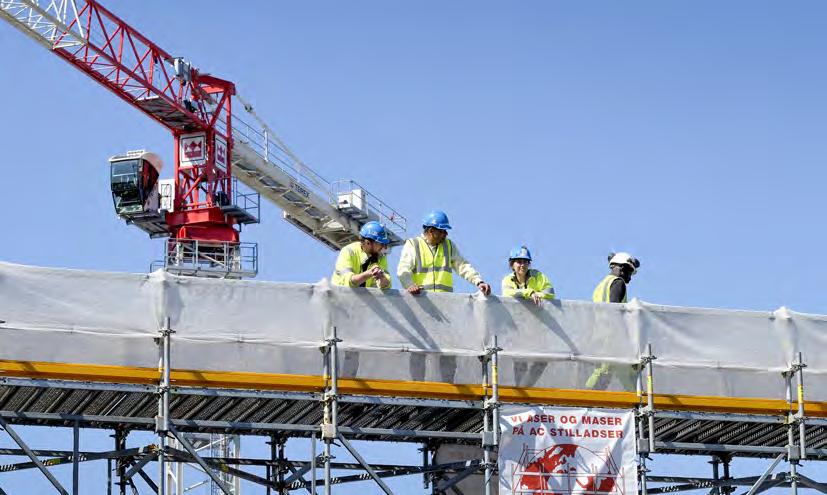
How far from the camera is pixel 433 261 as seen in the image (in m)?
24.8

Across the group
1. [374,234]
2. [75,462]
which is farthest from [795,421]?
[75,462]

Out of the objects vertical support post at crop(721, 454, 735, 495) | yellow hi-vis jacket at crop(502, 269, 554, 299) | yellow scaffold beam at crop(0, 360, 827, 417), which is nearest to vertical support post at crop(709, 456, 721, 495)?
vertical support post at crop(721, 454, 735, 495)

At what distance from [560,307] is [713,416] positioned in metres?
2.75

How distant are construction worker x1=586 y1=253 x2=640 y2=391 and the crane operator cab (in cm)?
6493

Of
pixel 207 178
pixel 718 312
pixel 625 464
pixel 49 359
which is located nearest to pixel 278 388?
pixel 49 359

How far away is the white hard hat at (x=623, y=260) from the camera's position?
25188 millimetres

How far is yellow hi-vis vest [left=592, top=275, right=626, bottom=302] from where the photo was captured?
84.1 ft

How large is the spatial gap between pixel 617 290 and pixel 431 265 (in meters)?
2.80

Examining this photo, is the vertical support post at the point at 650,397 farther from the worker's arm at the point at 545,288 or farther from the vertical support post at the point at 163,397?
the vertical support post at the point at 163,397

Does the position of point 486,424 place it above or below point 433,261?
below

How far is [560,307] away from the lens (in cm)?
2492

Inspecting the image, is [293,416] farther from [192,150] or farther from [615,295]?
[192,150]

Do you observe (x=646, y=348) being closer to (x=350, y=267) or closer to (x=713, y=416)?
(x=713, y=416)

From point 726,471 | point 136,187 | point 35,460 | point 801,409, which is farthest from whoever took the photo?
point 136,187
